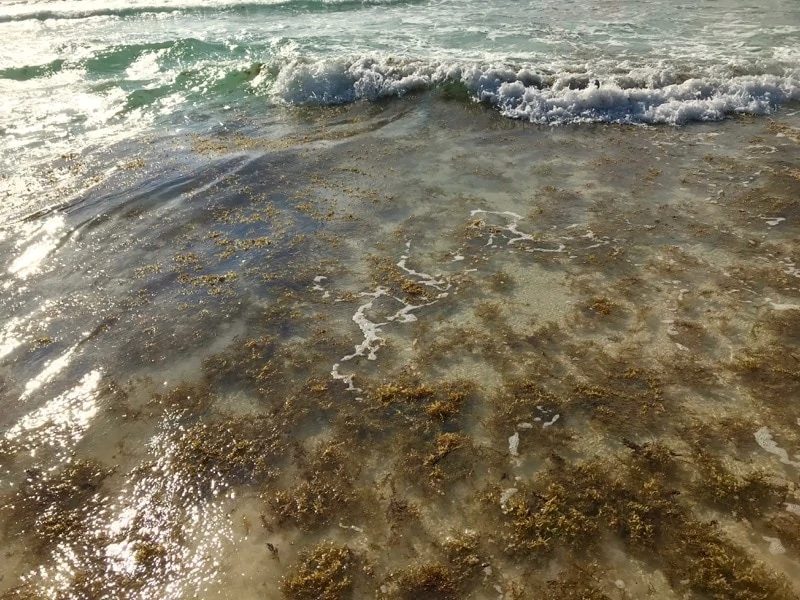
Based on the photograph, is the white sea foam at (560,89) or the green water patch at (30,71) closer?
the white sea foam at (560,89)

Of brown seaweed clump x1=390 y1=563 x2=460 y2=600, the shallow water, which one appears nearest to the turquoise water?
the shallow water

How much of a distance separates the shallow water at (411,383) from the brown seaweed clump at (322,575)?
0.06 feet

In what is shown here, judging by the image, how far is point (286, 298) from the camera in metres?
7.25

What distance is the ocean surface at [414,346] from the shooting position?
4352mm

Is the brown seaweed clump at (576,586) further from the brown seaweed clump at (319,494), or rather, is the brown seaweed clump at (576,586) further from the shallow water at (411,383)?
the brown seaweed clump at (319,494)

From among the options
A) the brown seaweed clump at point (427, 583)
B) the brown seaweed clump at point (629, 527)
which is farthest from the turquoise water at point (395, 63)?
the brown seaweed clump at point (427, 583)

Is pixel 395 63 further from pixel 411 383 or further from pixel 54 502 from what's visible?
pixel 54 502

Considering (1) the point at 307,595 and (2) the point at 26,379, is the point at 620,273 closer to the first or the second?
(1) the point at 307,595

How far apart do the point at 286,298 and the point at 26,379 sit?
3.21 meters

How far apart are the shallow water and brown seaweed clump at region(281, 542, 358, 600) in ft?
0.06

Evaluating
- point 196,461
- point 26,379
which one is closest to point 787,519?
point 196,461

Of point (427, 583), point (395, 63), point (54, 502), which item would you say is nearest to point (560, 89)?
point (395, 63)

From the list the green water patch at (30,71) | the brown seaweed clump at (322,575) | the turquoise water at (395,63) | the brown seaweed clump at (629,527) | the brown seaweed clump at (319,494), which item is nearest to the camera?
the brown seaweed clump at (629,527)

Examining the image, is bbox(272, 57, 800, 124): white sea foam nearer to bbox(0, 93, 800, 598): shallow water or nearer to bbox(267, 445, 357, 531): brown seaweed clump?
bbox(0, 93, 800, 598): shallow water
